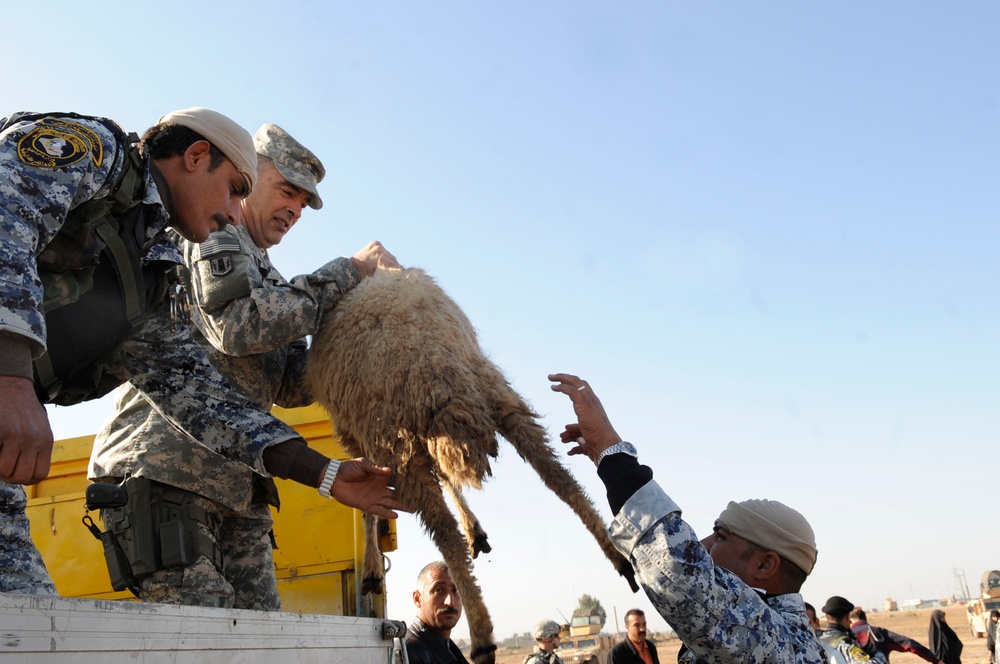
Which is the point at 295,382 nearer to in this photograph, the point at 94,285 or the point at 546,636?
the point at 94,285

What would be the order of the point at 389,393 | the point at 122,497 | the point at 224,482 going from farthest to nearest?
the point at 389,393 < the point at 224,482 < the point at 122,497

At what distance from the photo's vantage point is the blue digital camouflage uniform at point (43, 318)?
178cm

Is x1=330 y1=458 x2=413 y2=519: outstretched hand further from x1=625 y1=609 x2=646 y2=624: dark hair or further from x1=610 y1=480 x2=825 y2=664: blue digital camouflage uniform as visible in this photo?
x1=625 y1=609 x2=646 y2=624: dark hair

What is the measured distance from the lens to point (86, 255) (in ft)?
7.20

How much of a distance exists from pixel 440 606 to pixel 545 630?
3807 millimetres

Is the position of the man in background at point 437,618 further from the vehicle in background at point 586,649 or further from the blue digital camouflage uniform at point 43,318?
the vehicle in background at point 586,649

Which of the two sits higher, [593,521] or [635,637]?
[593,521]

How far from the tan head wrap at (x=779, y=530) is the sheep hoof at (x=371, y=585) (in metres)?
1.91

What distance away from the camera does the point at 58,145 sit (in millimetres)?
1986

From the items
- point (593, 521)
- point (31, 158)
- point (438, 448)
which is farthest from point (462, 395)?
point (31, 158)

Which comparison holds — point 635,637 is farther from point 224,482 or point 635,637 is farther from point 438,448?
point 224,482

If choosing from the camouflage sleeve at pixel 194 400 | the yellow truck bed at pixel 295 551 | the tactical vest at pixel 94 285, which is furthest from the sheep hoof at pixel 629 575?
the tactical vest at pixel 94 285

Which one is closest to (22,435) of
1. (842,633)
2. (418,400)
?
(418,400)

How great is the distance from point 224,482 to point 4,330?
1.48m
